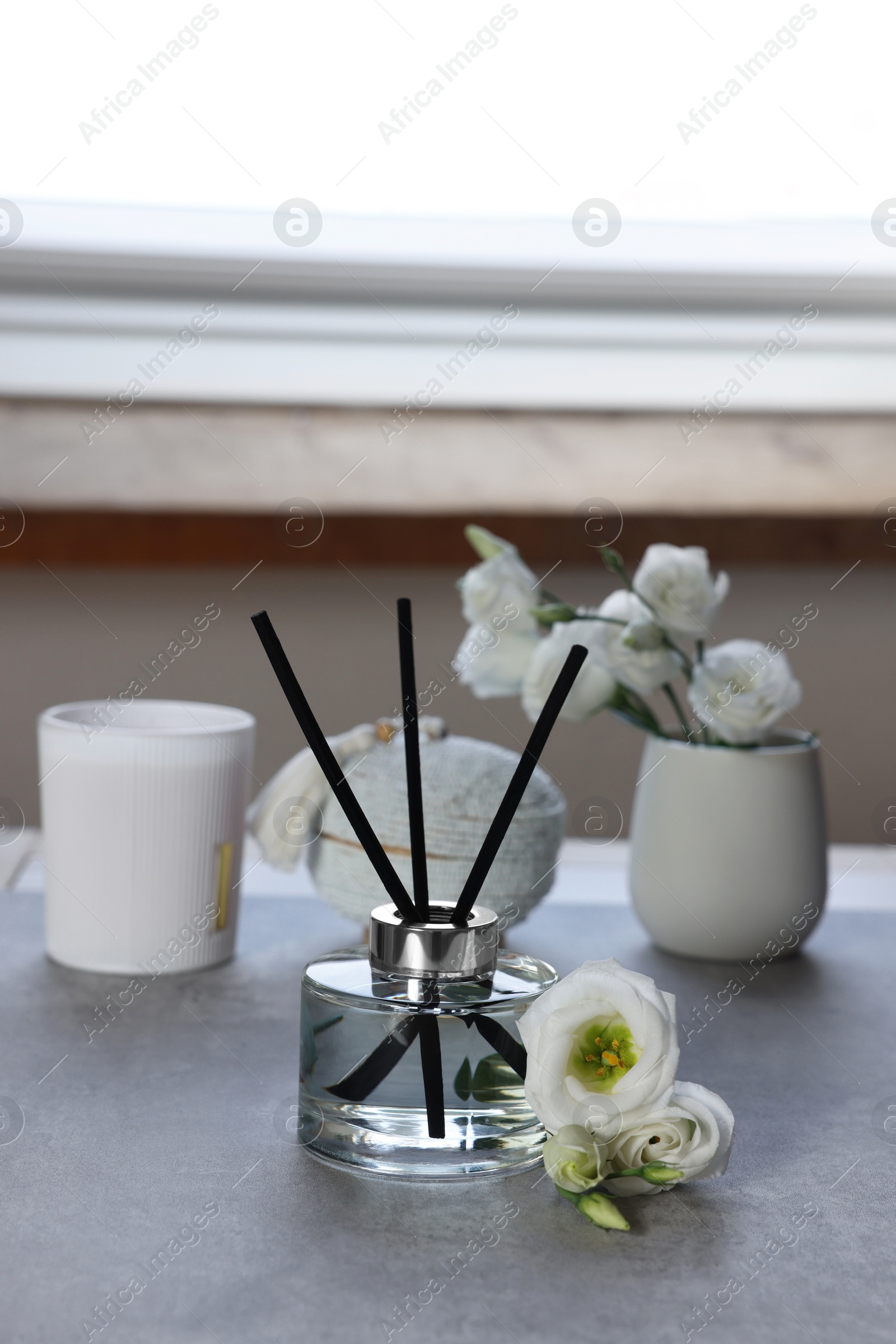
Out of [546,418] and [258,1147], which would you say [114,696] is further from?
[258,1147]

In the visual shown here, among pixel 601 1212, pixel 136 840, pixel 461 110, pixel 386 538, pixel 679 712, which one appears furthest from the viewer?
pixel 461 110

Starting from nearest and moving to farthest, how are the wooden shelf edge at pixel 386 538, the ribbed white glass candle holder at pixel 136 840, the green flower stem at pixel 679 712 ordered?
the ribbed white glass candle holder at pixel 136 840 < the green flower stem at pixel 679 712 < the wooden shelf edge at pixel 386 538

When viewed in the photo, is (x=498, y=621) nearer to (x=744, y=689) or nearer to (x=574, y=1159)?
(x=744, y=689)

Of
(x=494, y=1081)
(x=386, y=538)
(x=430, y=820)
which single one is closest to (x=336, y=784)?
(x=494, y=1081)

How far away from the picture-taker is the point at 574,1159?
19.4 inches

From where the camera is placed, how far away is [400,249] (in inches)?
66.0

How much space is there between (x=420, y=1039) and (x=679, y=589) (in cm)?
41

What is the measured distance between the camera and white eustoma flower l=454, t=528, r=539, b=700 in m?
0.84

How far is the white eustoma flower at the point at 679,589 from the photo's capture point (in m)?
0.82

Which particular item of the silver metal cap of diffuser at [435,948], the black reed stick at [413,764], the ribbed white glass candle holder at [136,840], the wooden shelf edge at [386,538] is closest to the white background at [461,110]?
the wooden shelf edge at [386,538]

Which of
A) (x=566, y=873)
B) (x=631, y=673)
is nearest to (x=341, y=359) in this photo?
(x=566, y=873)

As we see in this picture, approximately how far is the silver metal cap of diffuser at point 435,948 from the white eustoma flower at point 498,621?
1.06 ft

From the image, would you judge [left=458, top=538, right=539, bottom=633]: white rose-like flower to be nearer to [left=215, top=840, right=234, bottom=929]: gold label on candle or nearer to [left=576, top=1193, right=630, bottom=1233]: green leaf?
[left=215, top=840, right=234, bottom=929]: gold label on candle

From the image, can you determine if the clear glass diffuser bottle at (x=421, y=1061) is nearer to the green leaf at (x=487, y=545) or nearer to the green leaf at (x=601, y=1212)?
the green leaf at (x=601, y=1212)
